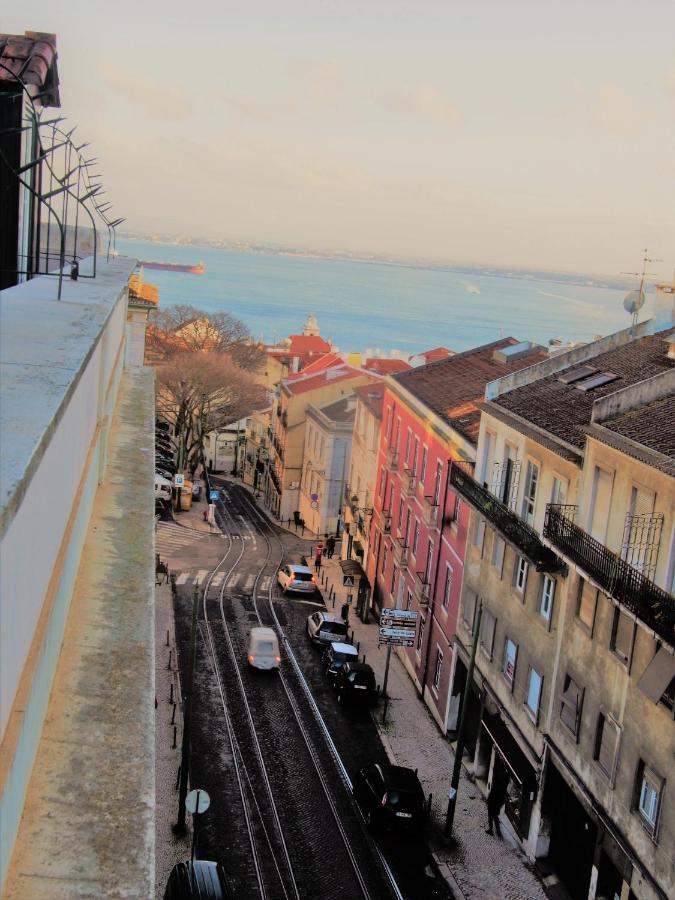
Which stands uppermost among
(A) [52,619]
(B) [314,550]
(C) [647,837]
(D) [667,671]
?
(A) [52,619]

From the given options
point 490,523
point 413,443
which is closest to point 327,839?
point 490,523

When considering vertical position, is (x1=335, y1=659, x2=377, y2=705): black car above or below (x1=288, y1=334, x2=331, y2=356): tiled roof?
below

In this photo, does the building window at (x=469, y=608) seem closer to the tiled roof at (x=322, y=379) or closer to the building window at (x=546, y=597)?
the building window at (x=546, y=597)

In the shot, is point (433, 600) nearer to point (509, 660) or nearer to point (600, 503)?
point (509, 660)

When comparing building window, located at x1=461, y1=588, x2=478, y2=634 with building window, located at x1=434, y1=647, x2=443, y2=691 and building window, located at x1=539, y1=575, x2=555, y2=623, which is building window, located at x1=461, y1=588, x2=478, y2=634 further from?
building window, located at x1=539, y1=575, x2=555, y2=623

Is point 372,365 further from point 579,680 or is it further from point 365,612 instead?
point 579,680

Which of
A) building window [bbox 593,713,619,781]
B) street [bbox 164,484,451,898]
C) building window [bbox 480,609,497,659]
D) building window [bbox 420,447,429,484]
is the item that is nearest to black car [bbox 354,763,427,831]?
street [bbox 164,484,451,898]

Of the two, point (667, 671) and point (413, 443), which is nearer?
point (667, 671)
